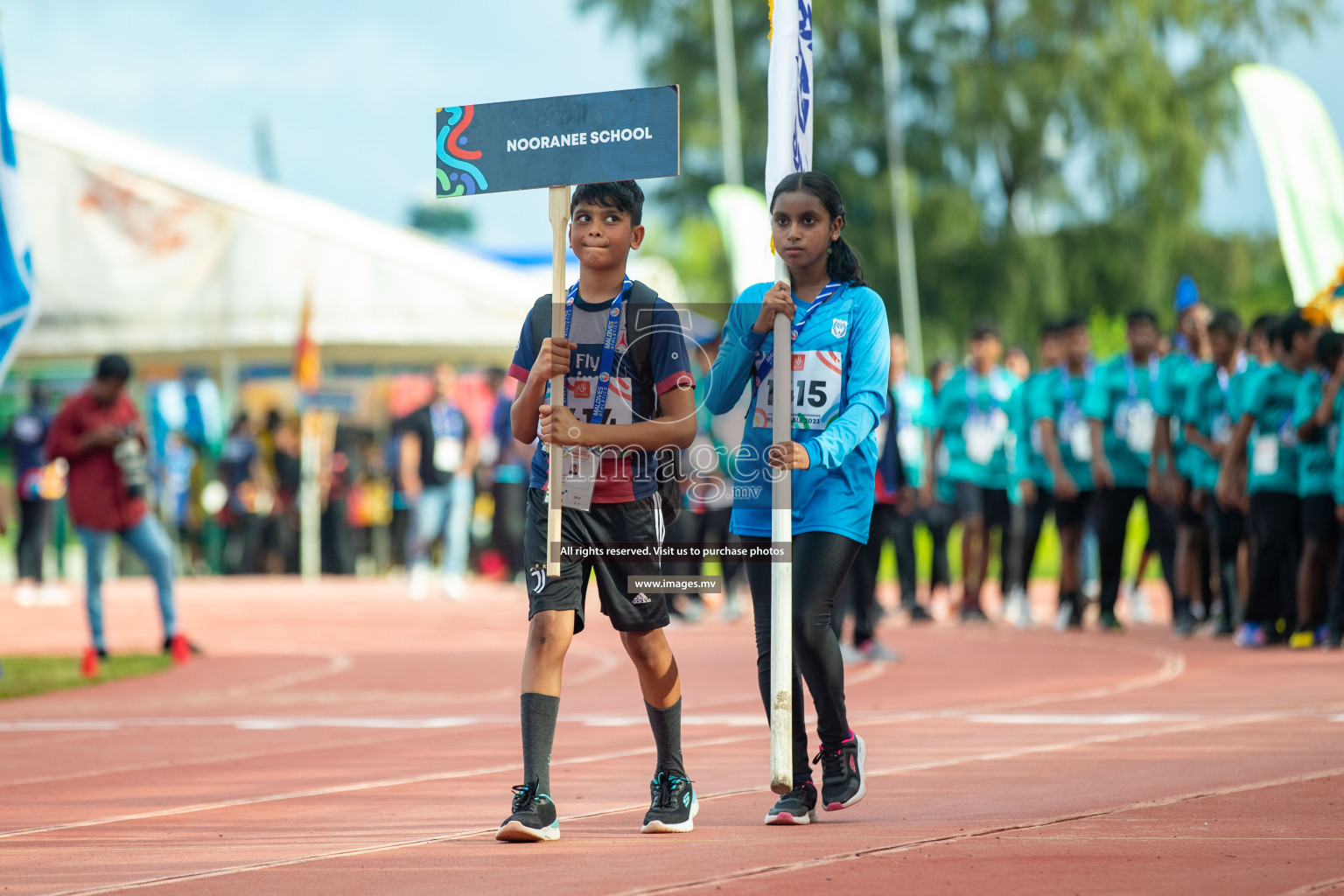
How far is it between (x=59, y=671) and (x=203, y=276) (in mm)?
19431

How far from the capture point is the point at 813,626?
5.75 meters

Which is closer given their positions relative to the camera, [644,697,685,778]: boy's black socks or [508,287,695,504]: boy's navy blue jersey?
[508,287,695,504]: boy's navy blue jersey

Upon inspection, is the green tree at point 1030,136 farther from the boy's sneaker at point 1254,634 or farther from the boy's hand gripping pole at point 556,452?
the boy's hand gripping pole at point 556,452

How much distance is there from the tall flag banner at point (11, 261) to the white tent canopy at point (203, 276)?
1947cm

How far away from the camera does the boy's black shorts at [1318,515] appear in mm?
11781

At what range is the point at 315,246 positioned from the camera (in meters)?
30.9

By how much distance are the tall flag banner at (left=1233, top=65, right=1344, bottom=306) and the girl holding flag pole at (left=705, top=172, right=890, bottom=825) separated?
8923 mm

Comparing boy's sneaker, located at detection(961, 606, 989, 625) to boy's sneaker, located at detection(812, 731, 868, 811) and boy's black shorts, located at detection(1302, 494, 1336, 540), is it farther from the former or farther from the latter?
boy's sneaker, located at detection(812, 731, 868, 811)

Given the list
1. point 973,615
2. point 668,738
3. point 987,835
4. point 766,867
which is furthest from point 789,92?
point 973,615

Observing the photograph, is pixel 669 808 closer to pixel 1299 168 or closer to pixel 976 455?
pixel 976 455

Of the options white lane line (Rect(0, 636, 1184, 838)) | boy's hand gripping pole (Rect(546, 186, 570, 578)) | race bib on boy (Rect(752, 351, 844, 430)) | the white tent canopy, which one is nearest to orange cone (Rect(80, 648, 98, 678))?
white lane line (Rect(0, 636, 1184, 838))

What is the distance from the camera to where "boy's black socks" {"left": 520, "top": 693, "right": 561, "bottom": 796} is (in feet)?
17.8

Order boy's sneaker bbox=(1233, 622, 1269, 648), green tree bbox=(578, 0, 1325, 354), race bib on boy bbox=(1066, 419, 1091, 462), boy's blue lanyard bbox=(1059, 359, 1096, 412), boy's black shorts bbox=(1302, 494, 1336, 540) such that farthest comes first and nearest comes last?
green tree bbox=(578, 0, 1325, 354)
boy's blue lanyard bbox=(1059, 359, 1096, 412)
race bib on boy bbox=(1066, 419, 1091, 462)
boy's sneaker bbox=(1233, 622, 1269, 648)
boy's black shorts bbox=(1302, 494, 1336, 540)

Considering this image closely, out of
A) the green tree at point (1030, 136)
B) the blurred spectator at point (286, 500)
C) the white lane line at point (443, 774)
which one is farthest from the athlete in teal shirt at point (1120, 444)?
the green tree at point (1030, 136)
